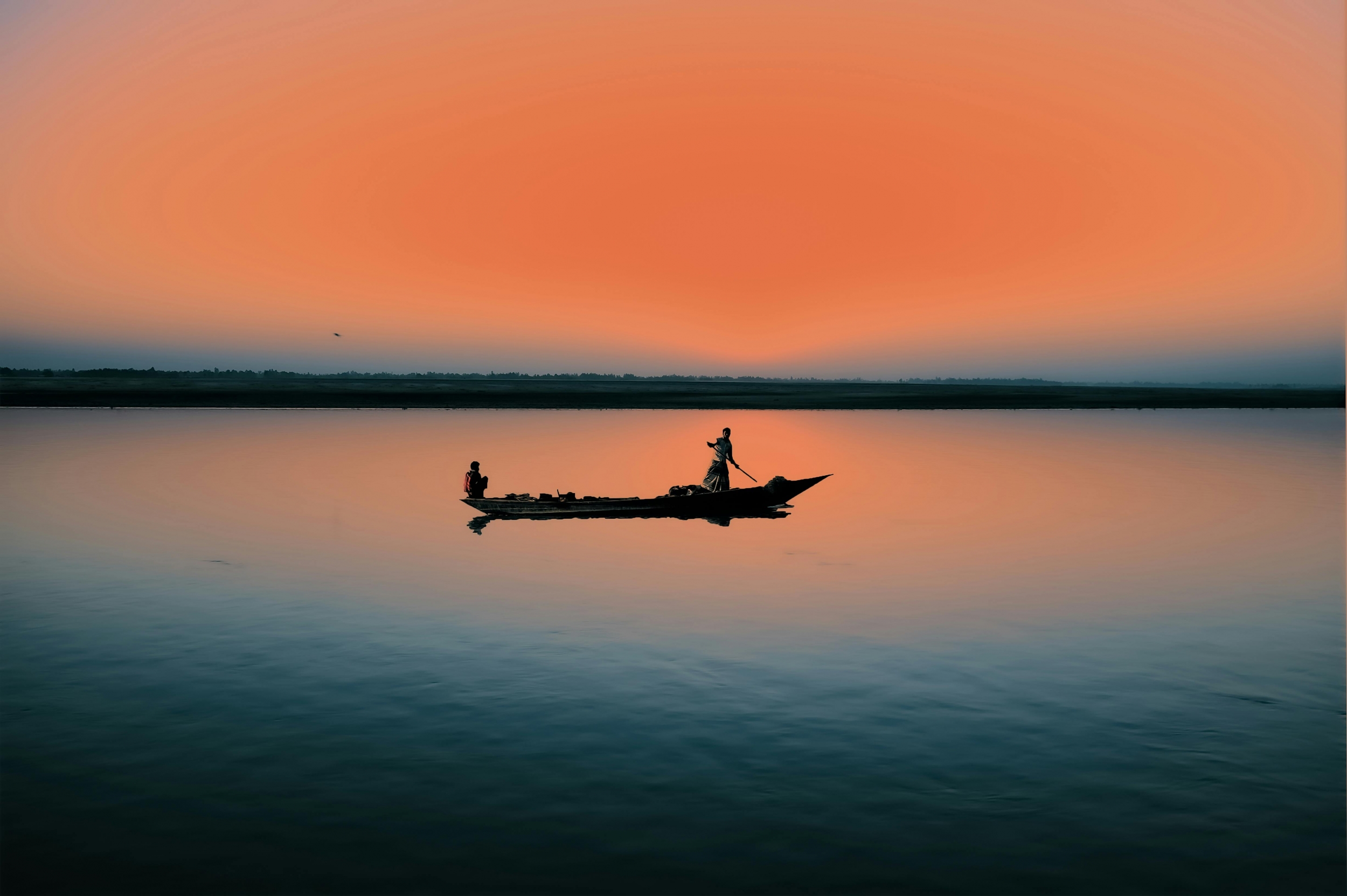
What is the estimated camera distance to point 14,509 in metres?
33.3

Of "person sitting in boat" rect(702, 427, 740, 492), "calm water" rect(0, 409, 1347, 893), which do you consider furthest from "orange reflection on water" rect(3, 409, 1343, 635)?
"person sitting in boat" rect(702, 427, 740, 492)

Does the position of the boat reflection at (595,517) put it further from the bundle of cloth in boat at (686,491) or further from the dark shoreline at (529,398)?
the dark shoreline at (529,398)

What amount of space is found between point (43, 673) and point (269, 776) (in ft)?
21.1

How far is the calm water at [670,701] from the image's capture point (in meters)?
9.34

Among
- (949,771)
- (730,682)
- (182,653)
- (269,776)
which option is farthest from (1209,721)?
(182,653)

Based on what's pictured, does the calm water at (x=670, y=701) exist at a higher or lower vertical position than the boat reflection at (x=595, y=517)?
lower

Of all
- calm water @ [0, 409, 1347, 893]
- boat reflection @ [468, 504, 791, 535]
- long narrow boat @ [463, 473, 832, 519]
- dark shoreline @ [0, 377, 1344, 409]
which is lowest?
calm water @ [0, 409, 1347, 893]

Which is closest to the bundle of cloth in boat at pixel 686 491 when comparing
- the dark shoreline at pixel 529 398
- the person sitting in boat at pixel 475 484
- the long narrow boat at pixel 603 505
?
the long narrow boat at pixel 603 505

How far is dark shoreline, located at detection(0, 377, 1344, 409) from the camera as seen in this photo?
422ft

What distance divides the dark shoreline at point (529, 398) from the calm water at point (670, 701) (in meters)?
101

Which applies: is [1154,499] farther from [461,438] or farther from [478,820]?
[461,438]

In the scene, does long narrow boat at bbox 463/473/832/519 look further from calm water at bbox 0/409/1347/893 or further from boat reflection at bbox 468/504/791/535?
calm water at bbox 0/409/1347/893

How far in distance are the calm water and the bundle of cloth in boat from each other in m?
1.03

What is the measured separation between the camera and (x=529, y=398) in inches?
5763
